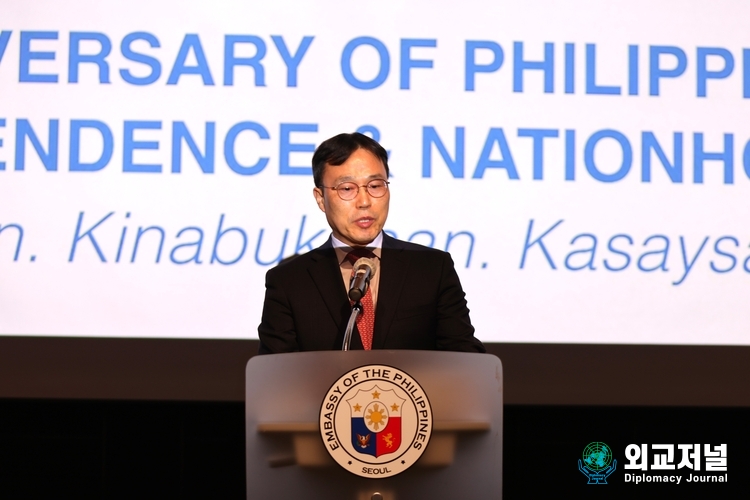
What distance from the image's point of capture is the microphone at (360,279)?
1.54 meters

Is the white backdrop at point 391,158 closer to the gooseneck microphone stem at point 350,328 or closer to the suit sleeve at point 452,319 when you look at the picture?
the suit sleeve at point 452,319

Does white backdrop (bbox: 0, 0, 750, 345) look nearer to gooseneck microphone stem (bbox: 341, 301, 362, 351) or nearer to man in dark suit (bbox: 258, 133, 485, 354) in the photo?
man in dark suit (bbox: 258, 133, 485, 354)

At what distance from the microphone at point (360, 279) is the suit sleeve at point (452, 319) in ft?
1.00

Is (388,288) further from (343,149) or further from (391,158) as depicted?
(391,158)

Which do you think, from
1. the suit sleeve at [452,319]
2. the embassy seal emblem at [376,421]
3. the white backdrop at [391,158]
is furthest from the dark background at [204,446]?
A: the embassy seal emblem at [376,421]

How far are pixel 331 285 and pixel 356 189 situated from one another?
0.68 ft

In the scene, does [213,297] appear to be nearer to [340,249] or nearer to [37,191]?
[37,191]

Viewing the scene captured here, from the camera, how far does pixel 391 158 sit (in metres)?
3.16

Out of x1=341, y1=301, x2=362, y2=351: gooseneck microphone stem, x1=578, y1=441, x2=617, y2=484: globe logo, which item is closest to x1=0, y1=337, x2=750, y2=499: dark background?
x1=578, y1=441, x2=617, y2=484: globe logo

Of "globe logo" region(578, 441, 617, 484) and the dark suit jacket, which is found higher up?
the dark suit jacket

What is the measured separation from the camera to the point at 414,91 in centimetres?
319

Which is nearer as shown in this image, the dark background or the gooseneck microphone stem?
the gooseneck microphone stem

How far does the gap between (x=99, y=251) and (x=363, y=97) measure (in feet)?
3.56

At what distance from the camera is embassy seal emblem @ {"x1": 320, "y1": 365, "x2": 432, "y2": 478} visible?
1.38 metres
